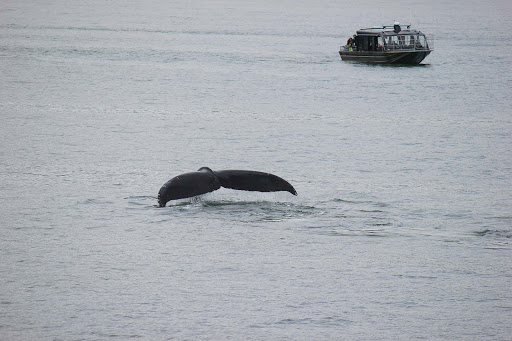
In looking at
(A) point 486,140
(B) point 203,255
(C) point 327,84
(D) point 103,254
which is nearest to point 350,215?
(B) point 203,255

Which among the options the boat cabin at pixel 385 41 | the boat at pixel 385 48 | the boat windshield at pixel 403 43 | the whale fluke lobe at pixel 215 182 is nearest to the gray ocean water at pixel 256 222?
the whale fluke lobe at pixel 215 182

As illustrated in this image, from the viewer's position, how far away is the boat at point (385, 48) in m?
62.2

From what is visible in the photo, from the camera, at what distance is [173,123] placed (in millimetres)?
29500

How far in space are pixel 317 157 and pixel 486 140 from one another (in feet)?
22.3

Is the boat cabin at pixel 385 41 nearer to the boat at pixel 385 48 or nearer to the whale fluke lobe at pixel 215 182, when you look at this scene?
the boat at pixel 385 48

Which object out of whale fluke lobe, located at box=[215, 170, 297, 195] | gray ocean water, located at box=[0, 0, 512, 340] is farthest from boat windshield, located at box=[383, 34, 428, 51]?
whale fluke lobe, located at box=[215, 170, 297, 195]

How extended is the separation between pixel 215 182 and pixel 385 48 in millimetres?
52190

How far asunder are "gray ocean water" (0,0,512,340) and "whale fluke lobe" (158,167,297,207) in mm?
393

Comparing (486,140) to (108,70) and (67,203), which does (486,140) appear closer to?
(67,203)

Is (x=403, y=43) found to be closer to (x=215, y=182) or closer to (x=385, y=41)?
(x=385, y=41)

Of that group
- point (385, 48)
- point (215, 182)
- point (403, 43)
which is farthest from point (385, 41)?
point (215, 182)

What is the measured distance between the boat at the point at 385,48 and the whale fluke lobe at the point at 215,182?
48.3 metres

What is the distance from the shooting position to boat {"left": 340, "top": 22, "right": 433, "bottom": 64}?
6225cm

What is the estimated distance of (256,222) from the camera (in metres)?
13.8
